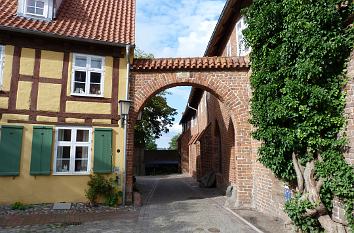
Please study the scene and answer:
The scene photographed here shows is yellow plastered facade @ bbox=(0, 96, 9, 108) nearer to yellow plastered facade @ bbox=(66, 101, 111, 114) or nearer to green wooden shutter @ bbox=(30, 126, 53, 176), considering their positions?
green wooden shutter @ bbox=(30, 126, 53, 176)

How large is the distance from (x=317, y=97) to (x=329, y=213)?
241cm

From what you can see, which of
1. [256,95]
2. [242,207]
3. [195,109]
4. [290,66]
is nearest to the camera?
[290,66]

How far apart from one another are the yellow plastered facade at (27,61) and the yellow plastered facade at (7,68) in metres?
0.34

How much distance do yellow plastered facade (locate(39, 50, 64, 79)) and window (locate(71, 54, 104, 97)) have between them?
49 centimetres

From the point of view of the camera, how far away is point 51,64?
11.4 meters

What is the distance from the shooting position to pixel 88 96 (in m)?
11.6

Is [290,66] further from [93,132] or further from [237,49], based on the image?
[93,132]

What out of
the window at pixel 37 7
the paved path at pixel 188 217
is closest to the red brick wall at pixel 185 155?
the paved path at pixel 188 217

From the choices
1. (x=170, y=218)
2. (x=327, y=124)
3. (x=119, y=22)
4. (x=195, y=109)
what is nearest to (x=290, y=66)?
(x=327, y=124)

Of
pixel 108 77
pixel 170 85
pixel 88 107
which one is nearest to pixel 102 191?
pixel 88 107

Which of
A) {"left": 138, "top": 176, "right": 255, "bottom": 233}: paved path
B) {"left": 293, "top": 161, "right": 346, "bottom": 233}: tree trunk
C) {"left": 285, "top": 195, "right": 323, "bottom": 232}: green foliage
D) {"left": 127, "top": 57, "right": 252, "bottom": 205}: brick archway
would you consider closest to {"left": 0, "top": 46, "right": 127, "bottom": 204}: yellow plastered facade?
{"left": 127, "top": 57, "right": 252, "bottom": 205}: brick archway

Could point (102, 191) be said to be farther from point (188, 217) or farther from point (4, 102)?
point (4, 102)

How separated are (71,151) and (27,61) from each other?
3455 mm

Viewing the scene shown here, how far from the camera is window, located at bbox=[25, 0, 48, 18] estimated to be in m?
12.1
